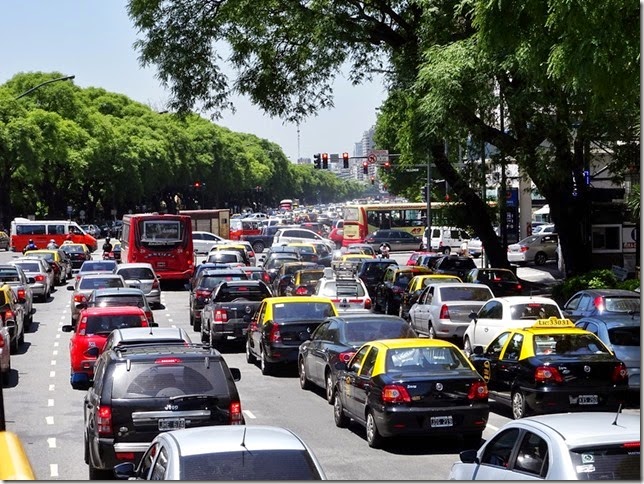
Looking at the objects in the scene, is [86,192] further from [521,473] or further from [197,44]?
[521,473]

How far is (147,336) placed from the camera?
16.6 metres

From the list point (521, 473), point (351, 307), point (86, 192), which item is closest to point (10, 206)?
point (86, 192)

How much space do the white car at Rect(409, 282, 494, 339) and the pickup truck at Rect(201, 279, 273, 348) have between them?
391 cm

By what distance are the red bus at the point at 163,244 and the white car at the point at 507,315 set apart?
84.9 feet

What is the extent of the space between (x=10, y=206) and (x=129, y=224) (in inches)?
1991

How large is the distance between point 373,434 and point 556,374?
2.90 m

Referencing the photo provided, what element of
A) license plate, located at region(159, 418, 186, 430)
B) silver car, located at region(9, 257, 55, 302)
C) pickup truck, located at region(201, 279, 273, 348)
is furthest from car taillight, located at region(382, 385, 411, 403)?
silver car, located at region(9, 257, 55, 302)

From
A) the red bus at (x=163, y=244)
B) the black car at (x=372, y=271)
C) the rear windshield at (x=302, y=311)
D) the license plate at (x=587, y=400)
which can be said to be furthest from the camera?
the red bus at (x=163, y=244)

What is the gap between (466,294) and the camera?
2827 cm

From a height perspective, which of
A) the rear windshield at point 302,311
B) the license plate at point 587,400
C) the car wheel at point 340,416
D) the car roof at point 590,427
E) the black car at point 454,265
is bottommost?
the car wheel at point 340,416

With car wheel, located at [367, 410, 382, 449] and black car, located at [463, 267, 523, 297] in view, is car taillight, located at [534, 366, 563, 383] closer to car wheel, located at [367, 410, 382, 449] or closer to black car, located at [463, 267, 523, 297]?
car wheel, located at [367, 410, 382, 449]

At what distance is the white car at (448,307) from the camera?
2756 cm

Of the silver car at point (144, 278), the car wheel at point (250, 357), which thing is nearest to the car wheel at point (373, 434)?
the car wheel at point (250, 357)

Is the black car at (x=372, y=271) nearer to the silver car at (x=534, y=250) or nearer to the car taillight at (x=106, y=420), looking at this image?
the silver car at (x=534, y=250)
